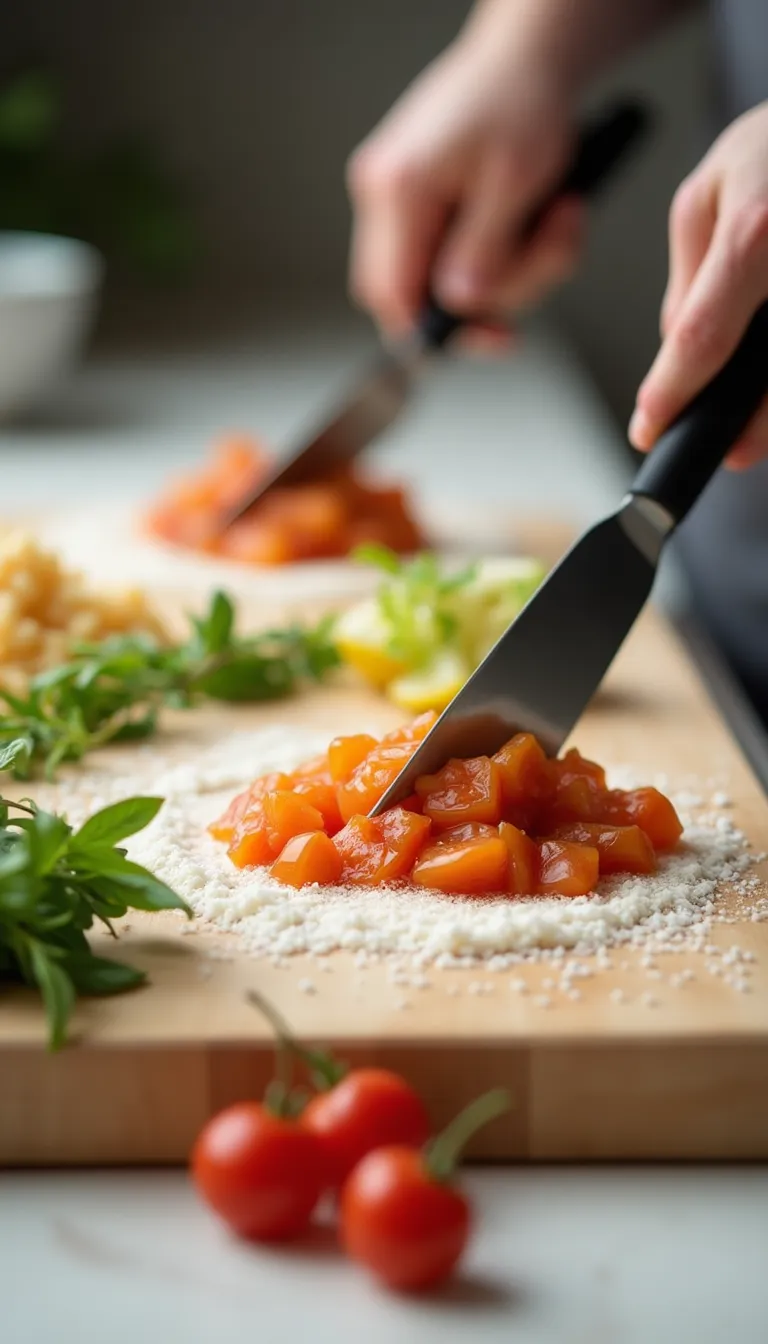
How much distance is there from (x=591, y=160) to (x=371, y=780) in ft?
5.31

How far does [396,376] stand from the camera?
2771 millimetres

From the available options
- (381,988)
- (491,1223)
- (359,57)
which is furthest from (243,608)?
(359,57)

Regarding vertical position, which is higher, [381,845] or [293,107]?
[293,107]

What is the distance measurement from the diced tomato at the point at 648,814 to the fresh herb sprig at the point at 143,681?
64 cm

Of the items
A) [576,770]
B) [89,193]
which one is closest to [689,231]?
[576,770]

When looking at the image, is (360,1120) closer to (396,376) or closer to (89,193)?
(396,376)

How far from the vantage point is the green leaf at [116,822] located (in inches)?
49.6

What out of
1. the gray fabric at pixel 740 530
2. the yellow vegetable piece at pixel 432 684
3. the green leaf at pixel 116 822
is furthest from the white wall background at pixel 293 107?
the green leaf at pixel 116 822

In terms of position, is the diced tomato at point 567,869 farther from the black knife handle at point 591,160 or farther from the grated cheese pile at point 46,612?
the black knife handle at point 591,160

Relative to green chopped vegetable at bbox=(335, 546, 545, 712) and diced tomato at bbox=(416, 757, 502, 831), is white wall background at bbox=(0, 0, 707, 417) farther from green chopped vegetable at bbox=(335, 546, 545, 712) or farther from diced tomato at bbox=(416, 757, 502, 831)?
diced tomato at bbox=(416, 757, 502, 831)

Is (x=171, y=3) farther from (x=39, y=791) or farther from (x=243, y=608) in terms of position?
(x=39, y=791)

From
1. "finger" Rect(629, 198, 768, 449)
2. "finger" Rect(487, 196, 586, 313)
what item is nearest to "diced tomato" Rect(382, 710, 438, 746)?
"finger" Rect(629, 198, 768, 449)

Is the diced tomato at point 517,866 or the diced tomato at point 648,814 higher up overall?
the diced tomato at point 517,866

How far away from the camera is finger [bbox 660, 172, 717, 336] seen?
165 centimetres
